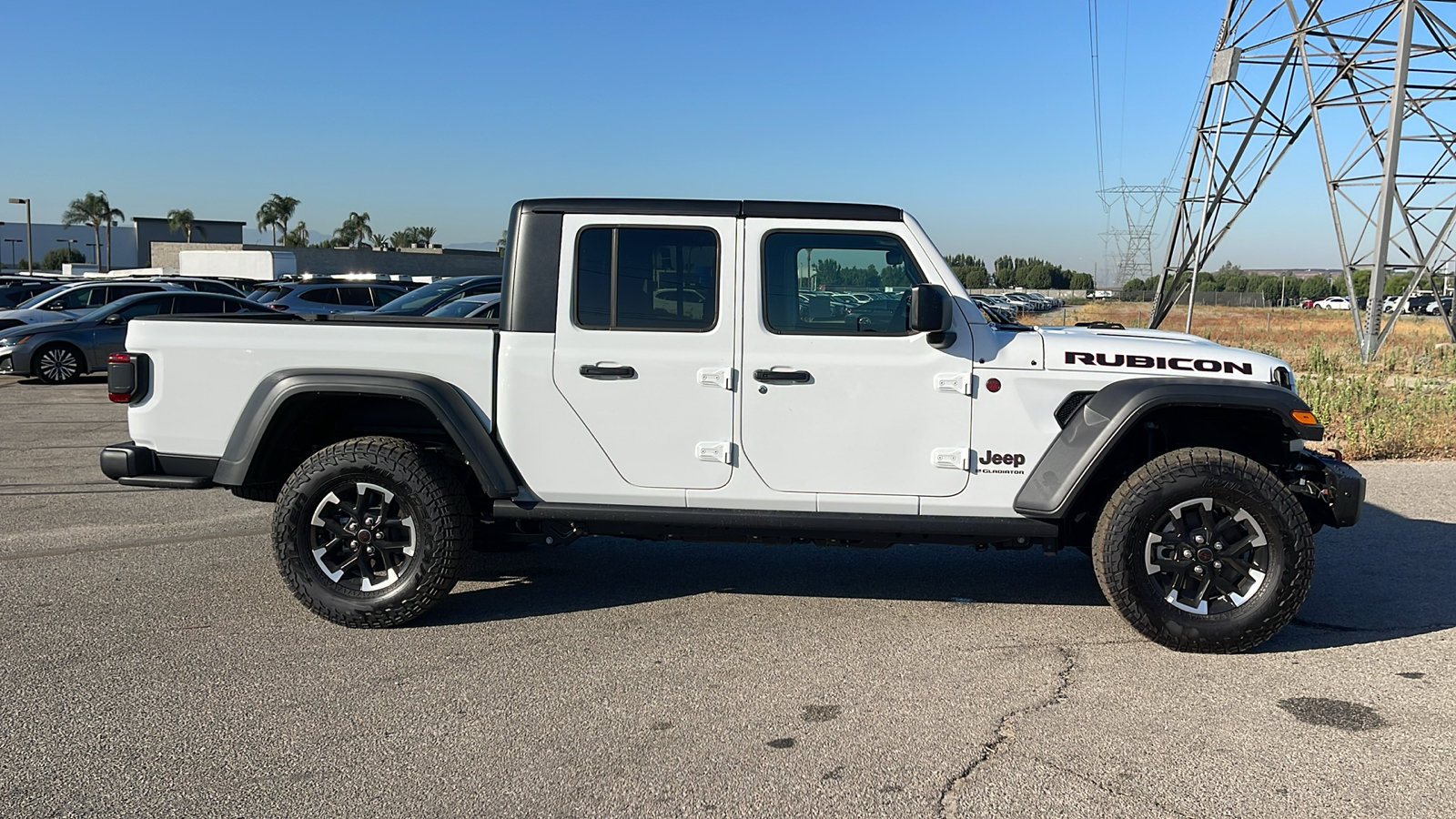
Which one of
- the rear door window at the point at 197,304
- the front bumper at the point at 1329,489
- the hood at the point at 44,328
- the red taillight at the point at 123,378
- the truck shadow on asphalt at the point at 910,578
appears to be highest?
the rear door window at the point at 197,304

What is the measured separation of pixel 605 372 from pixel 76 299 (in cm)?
2075

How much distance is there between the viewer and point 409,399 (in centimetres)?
505

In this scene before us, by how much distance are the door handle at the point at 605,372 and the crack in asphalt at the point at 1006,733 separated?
7.26ft

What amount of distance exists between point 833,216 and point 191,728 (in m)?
3.40

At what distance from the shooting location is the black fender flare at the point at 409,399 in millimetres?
5004

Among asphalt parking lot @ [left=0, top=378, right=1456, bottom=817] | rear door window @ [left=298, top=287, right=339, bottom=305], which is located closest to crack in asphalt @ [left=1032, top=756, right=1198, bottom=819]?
asphalt parking lot @ [left=0, top=378, right=1456, bottom=817]

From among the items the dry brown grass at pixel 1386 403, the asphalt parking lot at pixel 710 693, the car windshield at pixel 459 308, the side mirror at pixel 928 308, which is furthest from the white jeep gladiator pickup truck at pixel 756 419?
the car windshield at pixel 459 308

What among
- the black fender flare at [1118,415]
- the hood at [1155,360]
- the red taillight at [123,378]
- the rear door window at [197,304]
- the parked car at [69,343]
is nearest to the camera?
the black fender flare at [1118,415]

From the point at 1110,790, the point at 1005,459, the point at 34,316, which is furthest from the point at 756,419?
the point at 34,316

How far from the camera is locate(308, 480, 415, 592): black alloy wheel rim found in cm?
511

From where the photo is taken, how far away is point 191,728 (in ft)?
12.9

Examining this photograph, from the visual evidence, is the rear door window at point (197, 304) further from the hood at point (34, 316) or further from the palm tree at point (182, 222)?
the palm tree at point (182, 222)

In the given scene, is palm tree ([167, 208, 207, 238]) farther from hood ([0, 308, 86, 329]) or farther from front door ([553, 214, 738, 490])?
front door ([553, 214, 738, 490])

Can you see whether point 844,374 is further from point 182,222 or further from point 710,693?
point 182,222
